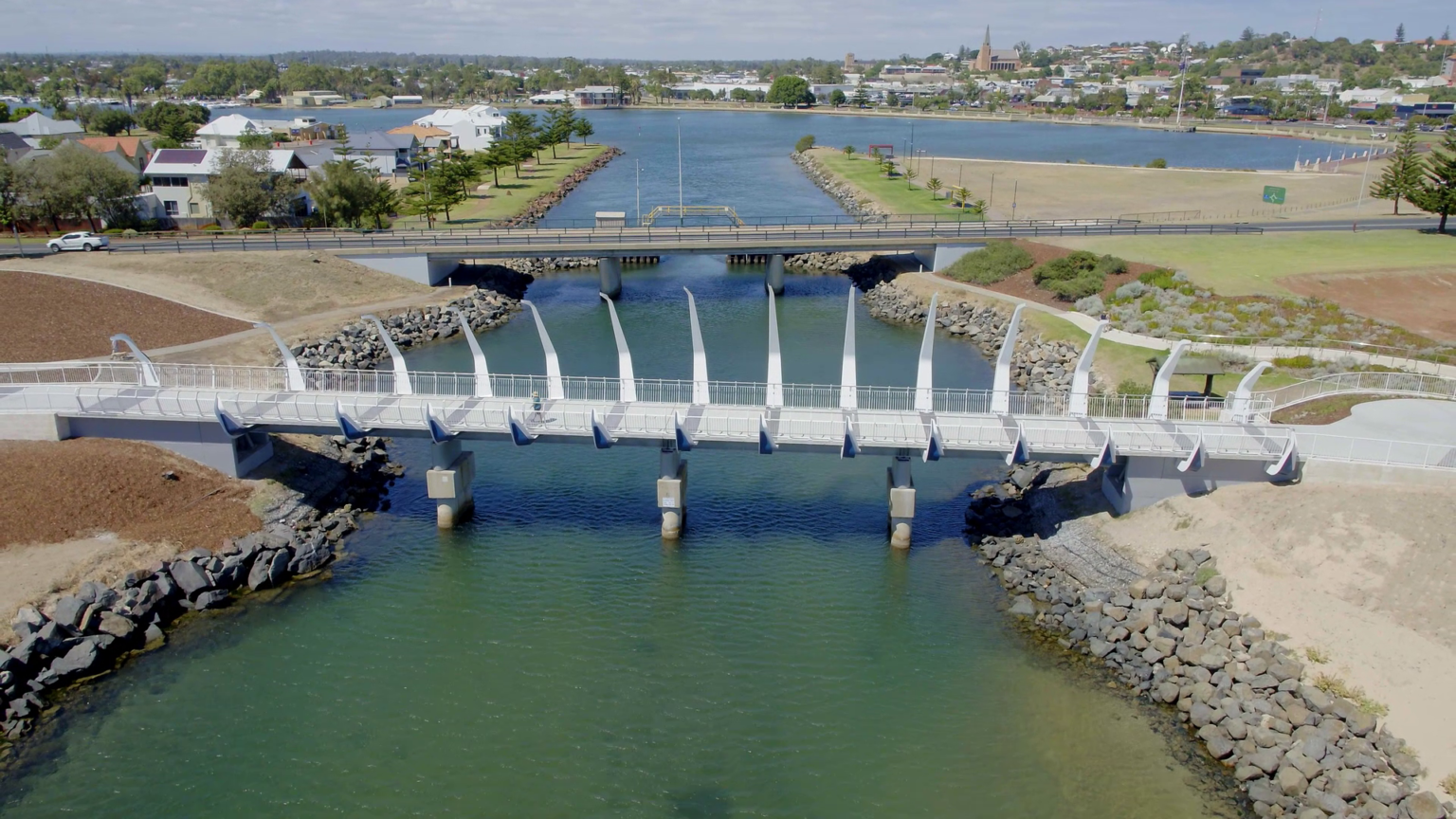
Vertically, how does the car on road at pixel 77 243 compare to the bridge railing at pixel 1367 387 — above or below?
above

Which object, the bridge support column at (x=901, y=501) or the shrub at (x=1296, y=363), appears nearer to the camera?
the bridge support column at (x=901, y=501)

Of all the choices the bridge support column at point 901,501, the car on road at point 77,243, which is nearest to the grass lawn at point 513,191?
the car on road at point 77,243

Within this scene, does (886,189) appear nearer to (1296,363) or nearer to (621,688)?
(1296,363)

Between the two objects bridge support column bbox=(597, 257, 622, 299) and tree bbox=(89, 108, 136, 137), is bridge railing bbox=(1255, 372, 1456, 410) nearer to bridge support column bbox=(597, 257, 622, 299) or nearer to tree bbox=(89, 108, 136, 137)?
bridge support column bbox=(597, 257, 622, 299)

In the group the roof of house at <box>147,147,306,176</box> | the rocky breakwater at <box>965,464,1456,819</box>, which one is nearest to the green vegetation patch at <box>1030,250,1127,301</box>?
the rocky breakwater at <box>965,464,1456,819</box>

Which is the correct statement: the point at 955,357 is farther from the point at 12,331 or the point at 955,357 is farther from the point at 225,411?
the point at 12,331

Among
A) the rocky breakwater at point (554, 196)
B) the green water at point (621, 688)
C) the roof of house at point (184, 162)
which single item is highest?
the roof of house at point (184, 162)

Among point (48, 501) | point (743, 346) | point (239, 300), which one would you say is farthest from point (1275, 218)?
point (48, 501)

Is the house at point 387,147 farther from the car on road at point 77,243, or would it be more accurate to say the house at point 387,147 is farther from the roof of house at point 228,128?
the car on road at point 77,243
